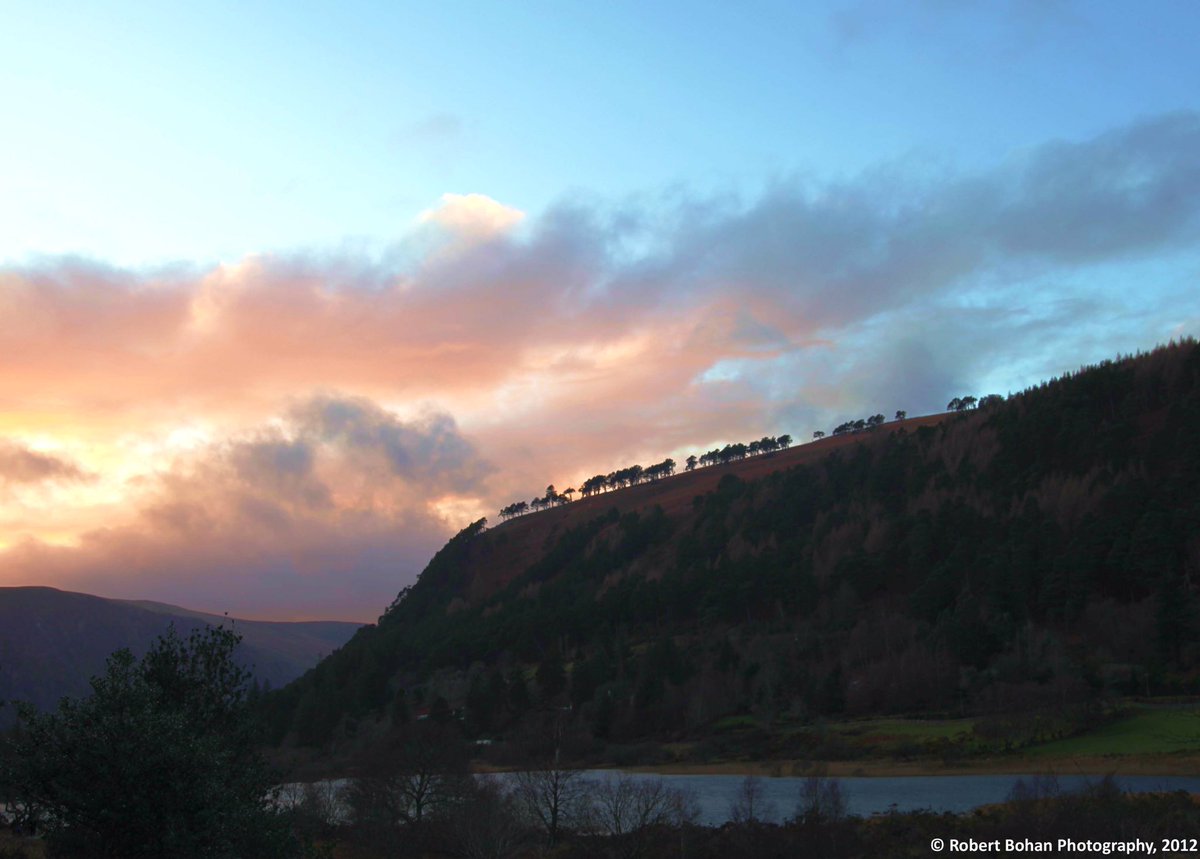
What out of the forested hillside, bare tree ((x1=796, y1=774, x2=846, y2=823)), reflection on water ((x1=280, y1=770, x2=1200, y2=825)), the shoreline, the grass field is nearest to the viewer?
bare tree ((x1=796, y1=774, x2=846, y2=823))

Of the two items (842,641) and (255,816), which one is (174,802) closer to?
(255,816)

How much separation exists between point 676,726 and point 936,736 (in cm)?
3739

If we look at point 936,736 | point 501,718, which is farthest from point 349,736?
point 936,736

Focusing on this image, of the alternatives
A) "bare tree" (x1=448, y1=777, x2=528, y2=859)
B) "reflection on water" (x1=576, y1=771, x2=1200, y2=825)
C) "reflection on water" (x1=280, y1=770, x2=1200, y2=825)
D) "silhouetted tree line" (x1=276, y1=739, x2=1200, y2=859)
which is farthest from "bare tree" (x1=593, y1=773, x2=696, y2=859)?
"reflection on water" (x1=576, y1=771, x2=1200, y2=825)

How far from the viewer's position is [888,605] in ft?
444

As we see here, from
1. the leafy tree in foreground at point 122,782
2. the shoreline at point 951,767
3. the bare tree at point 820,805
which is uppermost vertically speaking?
the leafy tree in foreground at point 122,782

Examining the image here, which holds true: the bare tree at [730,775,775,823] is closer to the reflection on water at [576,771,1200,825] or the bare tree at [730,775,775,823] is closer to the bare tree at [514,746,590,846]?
the reflection on water at [576,771,1200,825]

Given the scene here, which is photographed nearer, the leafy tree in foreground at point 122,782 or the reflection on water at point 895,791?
the leafy tree in foreground at point 122,782

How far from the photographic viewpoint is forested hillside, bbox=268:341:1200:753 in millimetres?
109000

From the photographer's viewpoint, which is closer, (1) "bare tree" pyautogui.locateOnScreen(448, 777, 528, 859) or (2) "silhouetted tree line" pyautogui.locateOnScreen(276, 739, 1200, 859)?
(2) "silhouetted tree line" pyautogui.locateOnScreen(276, 739, 1200, 859)

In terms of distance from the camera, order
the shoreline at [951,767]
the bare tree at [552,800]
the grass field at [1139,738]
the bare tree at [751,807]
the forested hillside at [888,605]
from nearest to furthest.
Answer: the bare tree at [552,800], the bare tree at [751,807], the shoreline at [951,767], the grass field at [1139,738], the forested hillside at [888,605]

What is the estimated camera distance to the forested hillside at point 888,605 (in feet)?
358

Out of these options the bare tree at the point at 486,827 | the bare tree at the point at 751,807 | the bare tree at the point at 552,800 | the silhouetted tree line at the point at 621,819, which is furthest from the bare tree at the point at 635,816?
the bare tree at the point at 486,827

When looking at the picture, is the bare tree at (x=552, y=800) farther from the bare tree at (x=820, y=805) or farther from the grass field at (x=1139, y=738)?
the grass field at (x=1139, y=738)
